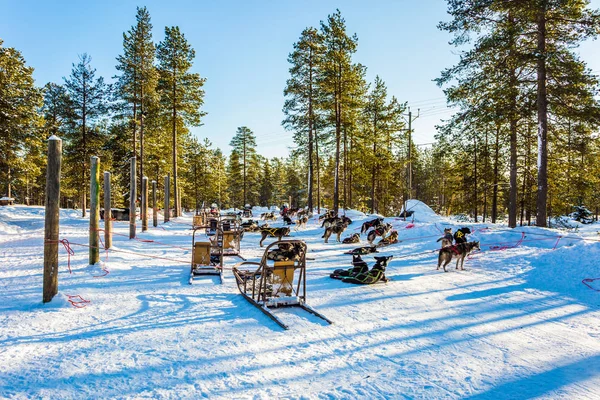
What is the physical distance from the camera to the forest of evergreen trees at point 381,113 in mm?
13141

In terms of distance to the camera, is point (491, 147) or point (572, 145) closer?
point (572, 145)

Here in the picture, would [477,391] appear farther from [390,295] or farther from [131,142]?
[131,142]

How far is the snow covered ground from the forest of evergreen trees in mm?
7328

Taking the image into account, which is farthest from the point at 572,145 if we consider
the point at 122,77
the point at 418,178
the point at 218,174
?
the point at 418,178

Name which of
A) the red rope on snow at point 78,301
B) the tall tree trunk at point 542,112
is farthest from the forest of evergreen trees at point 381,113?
the red rope on snow at point 78,301

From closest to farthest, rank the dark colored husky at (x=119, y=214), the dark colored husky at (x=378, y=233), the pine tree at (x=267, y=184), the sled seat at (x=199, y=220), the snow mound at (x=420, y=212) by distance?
the dark colored husky at (x=378, y=233)
the sled seat at (x=199, y=220)
the snow mound at (x=420, y=212)
the dark colored husky at (x=119, y=214)
the pine tree at (x=267, y=184)

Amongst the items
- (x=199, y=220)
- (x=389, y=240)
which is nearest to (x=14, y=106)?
(x=199, y=220)

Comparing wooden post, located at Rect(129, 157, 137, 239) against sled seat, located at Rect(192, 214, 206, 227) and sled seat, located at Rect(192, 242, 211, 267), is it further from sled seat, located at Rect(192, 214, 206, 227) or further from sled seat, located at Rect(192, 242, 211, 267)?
sled seat, located at Rect(192, 214, 206, 227)

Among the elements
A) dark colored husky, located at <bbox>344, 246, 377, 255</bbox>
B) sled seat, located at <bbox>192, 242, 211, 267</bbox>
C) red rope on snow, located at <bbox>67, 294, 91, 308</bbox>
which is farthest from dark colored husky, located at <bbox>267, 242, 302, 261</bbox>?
red rope on snow, located at <bbox>67, 294, 91, 308</bbox>

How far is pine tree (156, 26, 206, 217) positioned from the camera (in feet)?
85.9

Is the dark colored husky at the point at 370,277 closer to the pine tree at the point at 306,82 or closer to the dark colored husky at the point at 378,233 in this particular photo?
the dark colored husky at the point at 378,233

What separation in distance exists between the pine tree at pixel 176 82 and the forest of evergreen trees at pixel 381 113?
8 centimetres

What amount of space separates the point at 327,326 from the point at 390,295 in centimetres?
233

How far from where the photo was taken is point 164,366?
4.04m
